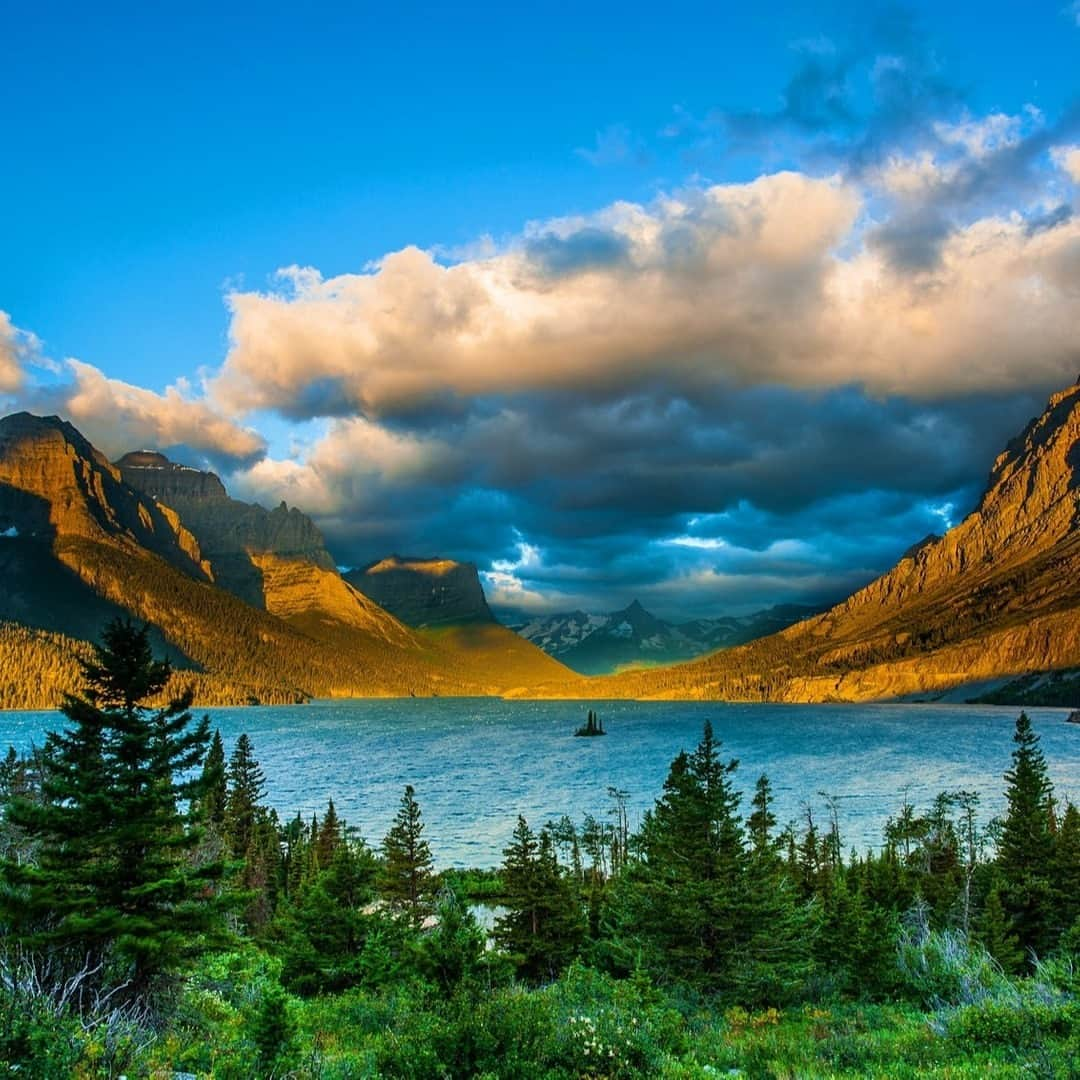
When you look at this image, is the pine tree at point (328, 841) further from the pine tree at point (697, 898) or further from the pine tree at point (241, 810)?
the pine tree at point (697, 898)

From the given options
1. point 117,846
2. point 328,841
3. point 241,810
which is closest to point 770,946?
point 117,846

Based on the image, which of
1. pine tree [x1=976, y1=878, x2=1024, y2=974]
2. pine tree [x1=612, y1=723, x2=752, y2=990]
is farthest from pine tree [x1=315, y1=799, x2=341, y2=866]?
pine tree [x1=976, y1=878, x2=1024, y2=974]

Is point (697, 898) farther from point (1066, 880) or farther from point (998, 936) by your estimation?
point (1066, 880)

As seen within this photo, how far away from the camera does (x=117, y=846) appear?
20.0m

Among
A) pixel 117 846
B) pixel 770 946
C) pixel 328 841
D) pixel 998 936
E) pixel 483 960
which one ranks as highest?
pixel 117 846

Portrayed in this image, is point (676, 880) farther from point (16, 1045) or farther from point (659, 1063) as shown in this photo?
point (16, 1045)

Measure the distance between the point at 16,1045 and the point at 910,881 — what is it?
188 feet

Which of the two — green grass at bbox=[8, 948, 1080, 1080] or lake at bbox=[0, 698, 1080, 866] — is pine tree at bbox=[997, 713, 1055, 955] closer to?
green grass at bbox=[8, 948, 1080, 1080]

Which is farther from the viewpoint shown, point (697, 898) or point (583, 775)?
point (583, 775)

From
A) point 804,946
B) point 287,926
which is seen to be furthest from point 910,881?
point 287,926

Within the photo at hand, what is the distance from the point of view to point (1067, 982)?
53.4 feet

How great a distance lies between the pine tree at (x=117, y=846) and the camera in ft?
61.0

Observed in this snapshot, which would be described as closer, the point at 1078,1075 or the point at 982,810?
the point at 1078,1075

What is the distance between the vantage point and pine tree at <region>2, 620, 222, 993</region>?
18.6 meters
